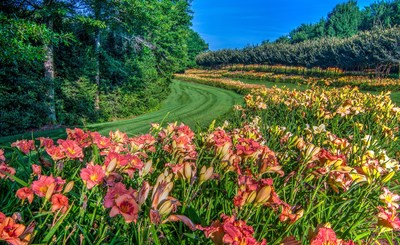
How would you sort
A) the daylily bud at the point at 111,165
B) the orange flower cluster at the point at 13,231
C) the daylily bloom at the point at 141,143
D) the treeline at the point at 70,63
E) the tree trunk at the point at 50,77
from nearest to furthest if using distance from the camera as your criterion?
the orange flower cluster at the point at 13,231 → the daylily bud at the point at 111,165 → the daylily bloom at the point at 141,143 → the treeline at the point at 70,63 → the tree trunk at the point at 50,77

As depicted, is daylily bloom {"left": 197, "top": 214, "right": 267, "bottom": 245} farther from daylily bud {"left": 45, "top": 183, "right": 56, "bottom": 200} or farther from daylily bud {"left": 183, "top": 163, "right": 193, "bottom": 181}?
daylily bud {"left": 45, "top": 183, "right": 56, "bottom": 200}

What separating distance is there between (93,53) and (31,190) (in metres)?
12.9

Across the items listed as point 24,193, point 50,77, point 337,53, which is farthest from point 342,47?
point 24,193

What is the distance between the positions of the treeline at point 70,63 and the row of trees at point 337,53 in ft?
70.9

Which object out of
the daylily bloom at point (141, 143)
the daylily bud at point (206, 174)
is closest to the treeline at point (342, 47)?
the daylily bloom at point (141, 143)

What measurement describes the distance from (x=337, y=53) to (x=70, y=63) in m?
29.3

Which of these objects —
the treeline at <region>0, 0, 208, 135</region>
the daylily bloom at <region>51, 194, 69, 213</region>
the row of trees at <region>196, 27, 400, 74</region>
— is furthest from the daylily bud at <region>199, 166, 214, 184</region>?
the row of trees at <region>196, 27, 400, 74</region>

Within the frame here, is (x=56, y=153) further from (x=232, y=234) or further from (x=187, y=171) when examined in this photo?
(x=232, y=234)

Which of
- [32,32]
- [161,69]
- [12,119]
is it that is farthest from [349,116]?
[161,69]

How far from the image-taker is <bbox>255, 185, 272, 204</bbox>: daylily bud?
1.09 meters

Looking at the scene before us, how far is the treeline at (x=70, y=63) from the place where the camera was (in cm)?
807

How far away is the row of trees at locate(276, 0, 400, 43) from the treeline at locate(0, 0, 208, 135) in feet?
175

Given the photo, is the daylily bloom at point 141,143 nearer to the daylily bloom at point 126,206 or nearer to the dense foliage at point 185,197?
the dense foliage at point 185,197

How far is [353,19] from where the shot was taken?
63625 millimetres
